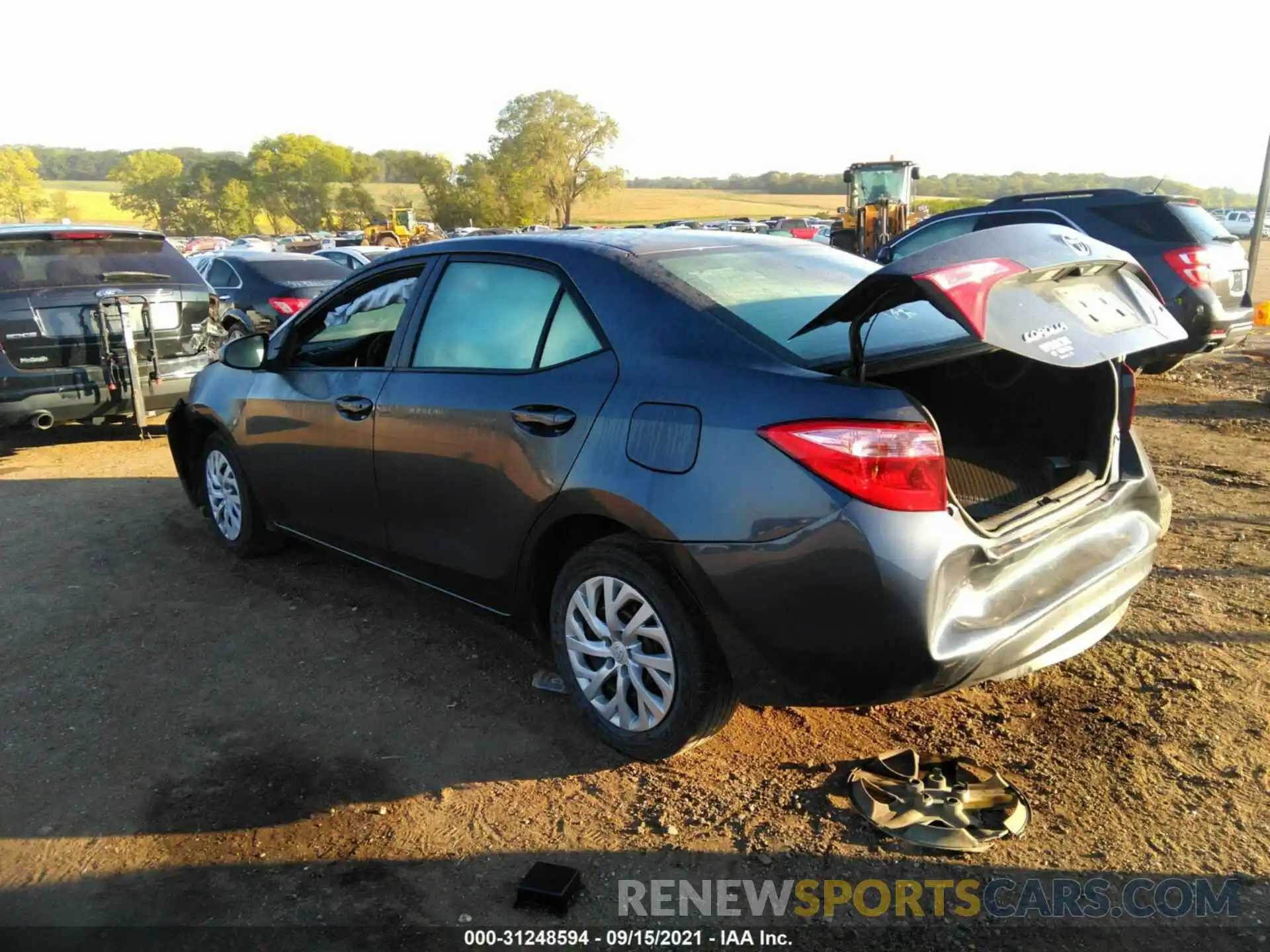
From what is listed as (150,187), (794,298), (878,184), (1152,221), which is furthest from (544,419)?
(150,187)

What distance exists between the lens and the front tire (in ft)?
9.32

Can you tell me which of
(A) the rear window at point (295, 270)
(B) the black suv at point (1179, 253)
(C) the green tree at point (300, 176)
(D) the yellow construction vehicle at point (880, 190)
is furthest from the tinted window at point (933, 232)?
(C) the green tree at point (300, 176)

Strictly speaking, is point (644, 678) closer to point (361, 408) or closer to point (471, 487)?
point (471, 487)

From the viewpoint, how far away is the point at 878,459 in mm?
2482

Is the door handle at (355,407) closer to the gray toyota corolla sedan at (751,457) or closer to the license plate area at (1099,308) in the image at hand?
the gray toyota corolla sedan at (751,457)

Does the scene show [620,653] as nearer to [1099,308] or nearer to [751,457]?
[751,457]

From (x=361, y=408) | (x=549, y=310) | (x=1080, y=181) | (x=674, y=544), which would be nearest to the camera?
(x=674, y=544)

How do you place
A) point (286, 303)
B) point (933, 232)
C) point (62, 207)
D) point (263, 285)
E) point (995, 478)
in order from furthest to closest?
point (62, 207)
point (263, 285)
point (286, 303)
point (933, 232)
point (995, 478)

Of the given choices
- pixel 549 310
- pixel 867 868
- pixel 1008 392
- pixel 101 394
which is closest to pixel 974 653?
pixel 867 868

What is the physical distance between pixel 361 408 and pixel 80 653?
1.65 meters

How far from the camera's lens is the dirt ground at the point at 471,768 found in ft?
8.41

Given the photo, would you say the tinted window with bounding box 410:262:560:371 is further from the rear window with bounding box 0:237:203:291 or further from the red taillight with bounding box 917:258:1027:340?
the rear window with bounding box 0:237:203:291

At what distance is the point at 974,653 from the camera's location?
258cm

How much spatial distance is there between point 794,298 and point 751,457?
893 mm
